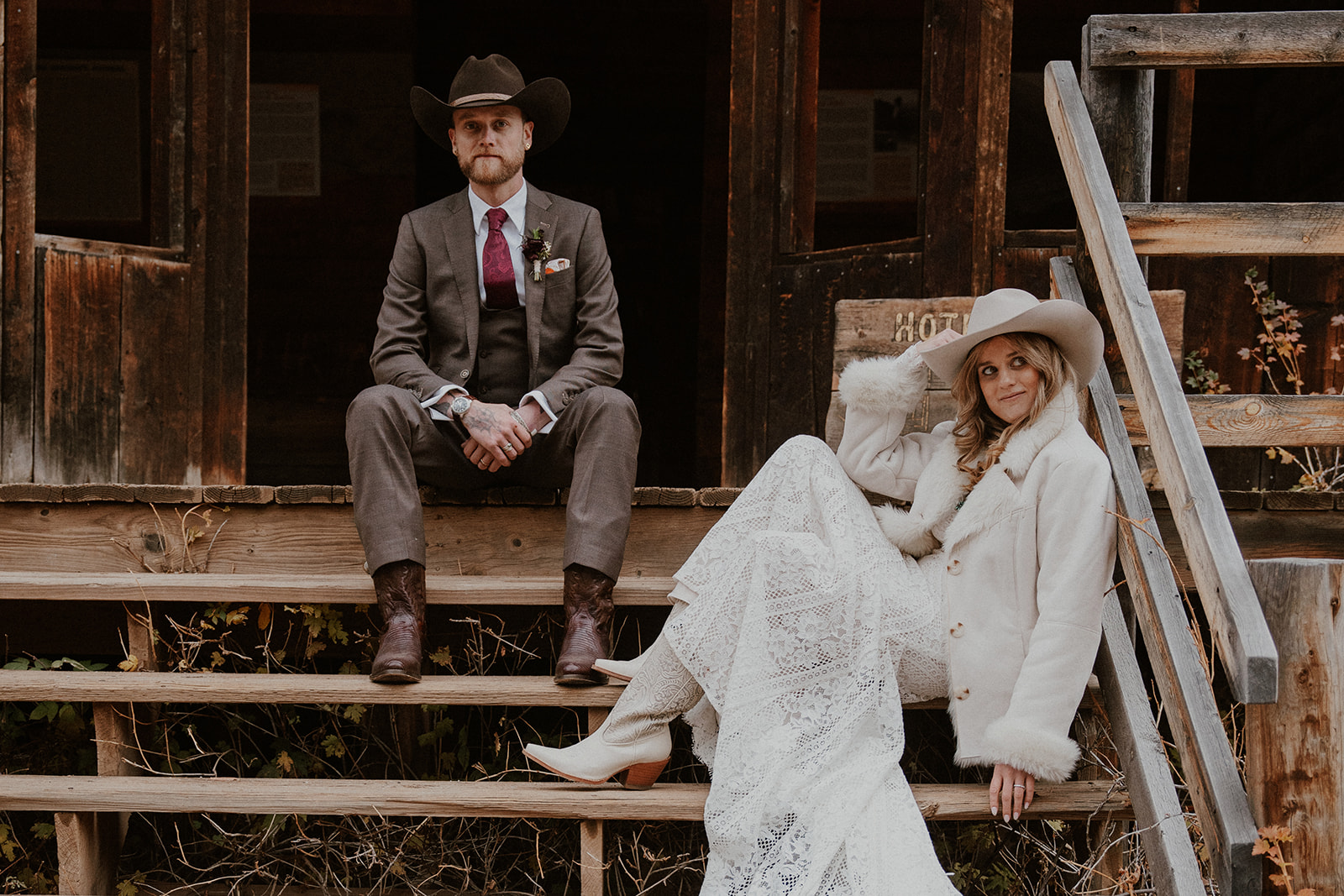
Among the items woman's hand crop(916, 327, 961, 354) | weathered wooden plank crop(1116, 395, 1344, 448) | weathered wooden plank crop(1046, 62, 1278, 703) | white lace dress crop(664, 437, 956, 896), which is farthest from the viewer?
weathered wooden plank crop(1116, 395, 1344, 448)

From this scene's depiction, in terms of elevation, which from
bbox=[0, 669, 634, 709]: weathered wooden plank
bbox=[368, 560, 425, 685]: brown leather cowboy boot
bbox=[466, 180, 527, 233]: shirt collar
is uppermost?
bbox=[466, 180, 527, 233]: shirt collar

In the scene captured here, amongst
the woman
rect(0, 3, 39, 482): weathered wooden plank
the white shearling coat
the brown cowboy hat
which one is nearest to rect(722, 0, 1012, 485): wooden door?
the brown cowboy hat

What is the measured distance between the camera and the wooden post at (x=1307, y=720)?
59.4 inches

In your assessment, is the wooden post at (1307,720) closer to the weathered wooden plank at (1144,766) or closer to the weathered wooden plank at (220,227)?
the weathered wooden plank at (1144,766)

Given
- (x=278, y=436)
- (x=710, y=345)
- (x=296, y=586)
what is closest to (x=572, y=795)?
(x=296, y=586)

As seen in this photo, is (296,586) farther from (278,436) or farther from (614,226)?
(614,226)

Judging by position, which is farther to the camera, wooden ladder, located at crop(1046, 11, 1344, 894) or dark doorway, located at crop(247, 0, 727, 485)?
dark doorway, located at crop(247, 0, 727, 485)

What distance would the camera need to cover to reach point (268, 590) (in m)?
2.59

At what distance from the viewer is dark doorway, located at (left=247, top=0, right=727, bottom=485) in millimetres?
5621

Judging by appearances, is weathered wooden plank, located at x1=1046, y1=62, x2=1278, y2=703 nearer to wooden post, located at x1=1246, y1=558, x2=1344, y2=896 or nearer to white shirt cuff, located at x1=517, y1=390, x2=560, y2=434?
wooden post, located at x1=1246, y1=558, x2=1344, y2=896

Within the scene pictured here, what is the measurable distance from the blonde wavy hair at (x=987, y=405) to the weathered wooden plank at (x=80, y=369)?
2695 mm

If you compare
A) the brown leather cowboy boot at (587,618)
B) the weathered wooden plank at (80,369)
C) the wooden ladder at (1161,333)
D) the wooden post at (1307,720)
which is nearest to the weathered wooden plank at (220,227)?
the weathered wooden plank at (80,369)

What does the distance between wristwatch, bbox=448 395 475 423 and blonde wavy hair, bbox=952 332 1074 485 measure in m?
1.14

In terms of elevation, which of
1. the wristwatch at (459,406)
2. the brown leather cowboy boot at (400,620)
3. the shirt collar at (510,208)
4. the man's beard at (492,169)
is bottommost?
the brown leather cowboy boot at (400,620)
